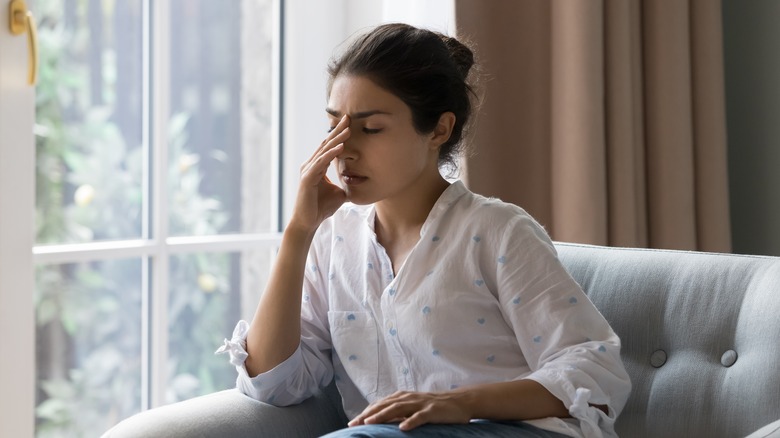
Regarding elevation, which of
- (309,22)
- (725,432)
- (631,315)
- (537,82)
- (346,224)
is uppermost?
(309,22)

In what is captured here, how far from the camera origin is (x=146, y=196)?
215 cm

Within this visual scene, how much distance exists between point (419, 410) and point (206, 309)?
1167 mm

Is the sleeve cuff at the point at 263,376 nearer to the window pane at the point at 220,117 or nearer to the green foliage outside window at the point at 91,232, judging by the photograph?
the green foliage outside window at the point at 91,232

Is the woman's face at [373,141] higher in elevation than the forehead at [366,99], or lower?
lower

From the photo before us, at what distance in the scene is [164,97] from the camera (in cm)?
214

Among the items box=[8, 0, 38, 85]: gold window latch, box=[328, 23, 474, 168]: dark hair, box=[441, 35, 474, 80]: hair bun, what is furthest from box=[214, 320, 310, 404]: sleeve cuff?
box=[8, 0, 38, 85]: gold window latch

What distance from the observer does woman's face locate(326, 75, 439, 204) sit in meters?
1.50

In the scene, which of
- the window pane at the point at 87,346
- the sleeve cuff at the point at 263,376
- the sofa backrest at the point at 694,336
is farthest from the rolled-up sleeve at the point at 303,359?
the window pane at the point at 87,346

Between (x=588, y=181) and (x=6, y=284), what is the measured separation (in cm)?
128

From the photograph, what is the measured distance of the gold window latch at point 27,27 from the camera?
5.80 ft

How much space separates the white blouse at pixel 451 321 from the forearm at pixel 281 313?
0.02 metres

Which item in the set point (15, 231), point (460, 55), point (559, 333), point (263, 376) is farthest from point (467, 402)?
point (15, 231)

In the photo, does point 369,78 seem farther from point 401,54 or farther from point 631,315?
point 631,315

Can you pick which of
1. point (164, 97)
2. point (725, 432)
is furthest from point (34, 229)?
point (725, 432)
